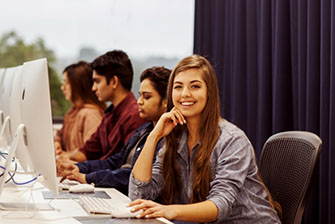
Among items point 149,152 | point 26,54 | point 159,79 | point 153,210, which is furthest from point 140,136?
point 26,54

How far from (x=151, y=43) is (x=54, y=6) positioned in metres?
1.03

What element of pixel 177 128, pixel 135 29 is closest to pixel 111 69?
pixel 177 128

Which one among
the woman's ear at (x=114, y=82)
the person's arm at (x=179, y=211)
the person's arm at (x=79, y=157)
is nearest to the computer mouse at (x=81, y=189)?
the person's arm at (x=179, y=211)

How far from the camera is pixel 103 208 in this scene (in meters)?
1.74

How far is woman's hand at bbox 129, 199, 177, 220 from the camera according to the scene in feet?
5.32

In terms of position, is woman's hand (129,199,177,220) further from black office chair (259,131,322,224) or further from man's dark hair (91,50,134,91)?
man's dark hair (91,50,134,91)

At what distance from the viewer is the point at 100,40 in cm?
491

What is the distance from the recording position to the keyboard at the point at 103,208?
1632 mm

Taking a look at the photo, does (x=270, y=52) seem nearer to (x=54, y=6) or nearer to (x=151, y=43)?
(x=151, y=43)

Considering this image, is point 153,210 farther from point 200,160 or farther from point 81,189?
point 81,189

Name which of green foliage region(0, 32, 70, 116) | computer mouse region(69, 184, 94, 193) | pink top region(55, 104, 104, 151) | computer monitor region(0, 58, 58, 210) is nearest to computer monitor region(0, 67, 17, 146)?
computer mouse region(69, 184, 94, 193)

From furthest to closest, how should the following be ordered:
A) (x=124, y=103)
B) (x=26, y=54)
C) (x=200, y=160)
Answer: (x=26, y=54) → (x=124, y=103) → (x=200, y=160)

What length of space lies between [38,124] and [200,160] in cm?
63

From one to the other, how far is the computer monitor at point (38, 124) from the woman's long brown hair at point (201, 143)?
54cm
